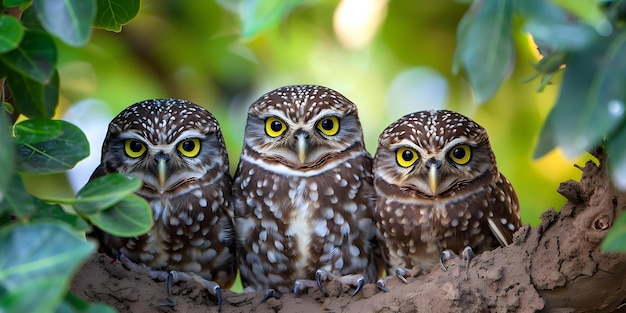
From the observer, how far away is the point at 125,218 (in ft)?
7.20

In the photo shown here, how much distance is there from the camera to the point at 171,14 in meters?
5.34

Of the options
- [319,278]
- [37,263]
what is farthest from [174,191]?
[37,263]

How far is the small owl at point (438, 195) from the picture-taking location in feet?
11.9

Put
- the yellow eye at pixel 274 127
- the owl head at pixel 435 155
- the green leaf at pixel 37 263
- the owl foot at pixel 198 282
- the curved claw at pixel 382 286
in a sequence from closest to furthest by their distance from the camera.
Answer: the green leaf at pixel 37 263 → the curved claw at pixel 382 286 → the owl foot at pixel 198 282 → the owl head at pixel 435 155 → the yellow eye at pixel 274 127

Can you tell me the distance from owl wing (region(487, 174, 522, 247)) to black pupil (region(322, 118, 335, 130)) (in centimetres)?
83

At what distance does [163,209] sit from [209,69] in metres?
1.77

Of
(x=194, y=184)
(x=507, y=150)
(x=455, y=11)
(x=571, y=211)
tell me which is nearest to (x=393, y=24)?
(x=455, y=11)

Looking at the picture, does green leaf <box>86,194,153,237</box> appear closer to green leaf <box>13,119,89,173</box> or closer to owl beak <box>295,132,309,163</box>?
green leaf <box>13,119,89,173</box>

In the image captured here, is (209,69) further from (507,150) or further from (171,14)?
(507,150)

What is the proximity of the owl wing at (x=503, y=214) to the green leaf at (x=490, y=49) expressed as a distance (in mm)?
1796

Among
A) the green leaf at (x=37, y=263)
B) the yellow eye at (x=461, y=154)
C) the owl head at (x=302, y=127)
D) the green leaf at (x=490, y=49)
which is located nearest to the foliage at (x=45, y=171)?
the green leaf at (x=37, y=263)

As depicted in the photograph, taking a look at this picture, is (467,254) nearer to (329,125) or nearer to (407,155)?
(407,155)

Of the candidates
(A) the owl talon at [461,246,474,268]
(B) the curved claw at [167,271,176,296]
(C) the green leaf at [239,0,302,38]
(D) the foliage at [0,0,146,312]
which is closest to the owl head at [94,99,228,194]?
(B) the curved claw at [167,271,176,296]

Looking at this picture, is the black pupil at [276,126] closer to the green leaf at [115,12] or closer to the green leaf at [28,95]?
the green leaf at [115,12]
